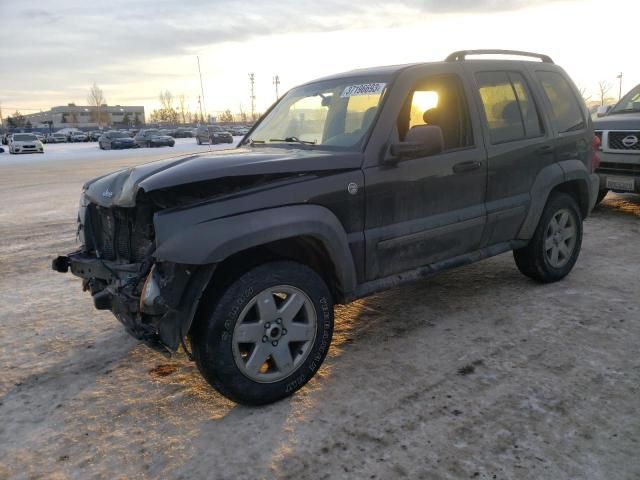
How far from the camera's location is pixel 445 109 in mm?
3990

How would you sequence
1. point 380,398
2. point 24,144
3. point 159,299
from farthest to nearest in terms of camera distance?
point 24,144 < point 380,398 < point 159,299

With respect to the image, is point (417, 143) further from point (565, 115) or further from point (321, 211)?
point (565, 115)

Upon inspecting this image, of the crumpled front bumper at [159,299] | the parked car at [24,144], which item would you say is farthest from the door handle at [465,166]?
the parked car at [24,144]

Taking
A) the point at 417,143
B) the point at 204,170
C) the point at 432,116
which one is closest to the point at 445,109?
the point at 432,116

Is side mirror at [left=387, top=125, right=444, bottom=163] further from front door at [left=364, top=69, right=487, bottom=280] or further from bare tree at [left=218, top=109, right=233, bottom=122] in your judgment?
bare tree at [left=218, top=109, right=233, bottom=122]

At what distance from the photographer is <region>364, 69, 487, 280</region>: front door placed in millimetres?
3453

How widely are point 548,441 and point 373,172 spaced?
1836 mm

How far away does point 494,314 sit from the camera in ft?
13.9

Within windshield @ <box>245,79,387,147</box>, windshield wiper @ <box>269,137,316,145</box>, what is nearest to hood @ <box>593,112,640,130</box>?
windshield @ <box>245,79,387,147</box>

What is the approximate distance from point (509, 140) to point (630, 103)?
232 inches

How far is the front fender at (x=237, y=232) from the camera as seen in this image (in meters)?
2.64

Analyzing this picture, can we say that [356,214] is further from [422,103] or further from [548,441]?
[548,441]

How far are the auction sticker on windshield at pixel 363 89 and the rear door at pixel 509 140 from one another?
87 centimetres

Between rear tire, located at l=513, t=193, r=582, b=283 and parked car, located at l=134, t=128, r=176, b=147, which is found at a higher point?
parked car, located at l=134, t=128, r=176, b=147
